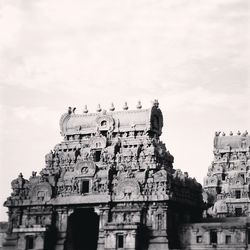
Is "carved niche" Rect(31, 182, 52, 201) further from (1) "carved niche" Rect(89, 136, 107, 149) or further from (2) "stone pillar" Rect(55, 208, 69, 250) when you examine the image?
(1) "carved niche" Rect(89, 136, 107, 149)

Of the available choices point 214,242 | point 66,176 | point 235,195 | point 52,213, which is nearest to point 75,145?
point 66,176

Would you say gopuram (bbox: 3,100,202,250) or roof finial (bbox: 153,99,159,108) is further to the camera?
roof finial (bbox: 153,99,159,108)

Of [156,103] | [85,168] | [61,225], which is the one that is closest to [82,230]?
[61,225]

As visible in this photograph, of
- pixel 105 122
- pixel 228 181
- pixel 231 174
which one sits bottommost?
pixel 228 181

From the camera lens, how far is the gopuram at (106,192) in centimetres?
5750

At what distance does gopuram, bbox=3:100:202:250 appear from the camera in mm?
57500

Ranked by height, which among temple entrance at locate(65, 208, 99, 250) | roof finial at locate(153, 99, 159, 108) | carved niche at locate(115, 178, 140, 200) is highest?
roof finial at locate(153, 99, 159, 108)

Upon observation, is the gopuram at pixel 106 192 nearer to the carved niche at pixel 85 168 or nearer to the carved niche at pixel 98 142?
the carved niche at pixel 85 168

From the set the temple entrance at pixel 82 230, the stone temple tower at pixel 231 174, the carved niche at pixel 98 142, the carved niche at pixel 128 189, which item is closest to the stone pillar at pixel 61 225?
the temple entrance at pixel 82 230

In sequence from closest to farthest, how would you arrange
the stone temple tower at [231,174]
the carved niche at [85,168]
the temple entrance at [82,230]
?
the carved niche at [85,168], the temple entrance at [82,230], the stone temple tower at [231,174]

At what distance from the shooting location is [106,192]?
5947 cm

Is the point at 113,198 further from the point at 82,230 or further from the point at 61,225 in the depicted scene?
the point at 82,230

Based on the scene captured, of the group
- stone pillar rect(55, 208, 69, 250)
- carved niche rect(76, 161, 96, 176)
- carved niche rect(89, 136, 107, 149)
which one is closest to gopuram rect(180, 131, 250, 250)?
carved niche rect(76, 161, 96, 176)

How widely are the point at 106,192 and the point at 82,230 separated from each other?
25.3 ft
